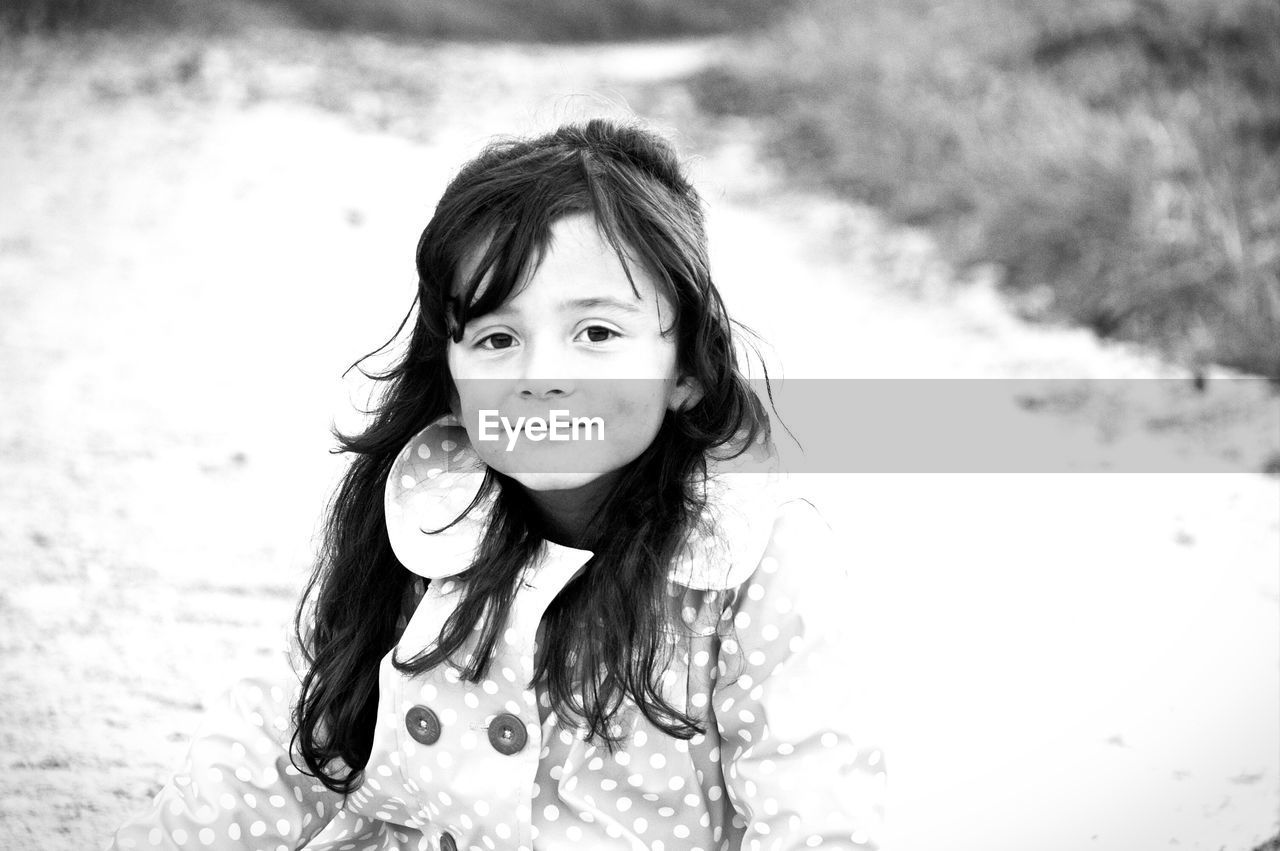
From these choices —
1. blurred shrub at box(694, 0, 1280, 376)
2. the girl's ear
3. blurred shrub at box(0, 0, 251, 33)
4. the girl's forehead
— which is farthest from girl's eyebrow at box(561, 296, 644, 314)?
blurred shrub at box(0, 0, 251, 33)

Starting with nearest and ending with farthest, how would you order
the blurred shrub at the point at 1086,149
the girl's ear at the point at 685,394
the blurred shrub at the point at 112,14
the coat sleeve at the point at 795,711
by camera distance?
the coat sleeve at the point at 795,711
the girl's ear at the point at 685,394
the blurred shrub at the point at 1086,149
the blurred shrub at the point at 112,14

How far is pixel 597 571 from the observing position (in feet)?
4.87

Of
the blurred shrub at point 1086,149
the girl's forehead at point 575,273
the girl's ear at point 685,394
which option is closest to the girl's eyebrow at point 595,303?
the girl's forehead at point 575,273

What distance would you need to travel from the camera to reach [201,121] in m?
6.52

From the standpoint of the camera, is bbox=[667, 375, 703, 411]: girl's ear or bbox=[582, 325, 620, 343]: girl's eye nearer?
bbox=[582, 325, 620, 343]: girl's eye

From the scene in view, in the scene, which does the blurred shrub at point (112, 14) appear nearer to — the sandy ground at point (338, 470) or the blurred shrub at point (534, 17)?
the blurred shrub at point (534, 17)

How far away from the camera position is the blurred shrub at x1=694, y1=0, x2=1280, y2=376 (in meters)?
4.14

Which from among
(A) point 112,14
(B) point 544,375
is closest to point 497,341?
(B) point 544,375

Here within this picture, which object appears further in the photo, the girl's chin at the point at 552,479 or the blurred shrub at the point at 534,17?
the blurred shrub at the point at 534,17

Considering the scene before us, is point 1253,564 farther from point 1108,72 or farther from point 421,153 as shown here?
point 421,153

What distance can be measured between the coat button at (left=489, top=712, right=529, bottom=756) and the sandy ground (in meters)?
0.35

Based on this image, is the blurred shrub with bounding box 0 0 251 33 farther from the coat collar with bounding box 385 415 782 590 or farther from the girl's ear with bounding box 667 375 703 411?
the girl's ear with bounding box 667 375 703 411

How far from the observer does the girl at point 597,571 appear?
1422mm

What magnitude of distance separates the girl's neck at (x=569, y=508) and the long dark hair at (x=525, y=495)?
0.02 metres
